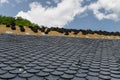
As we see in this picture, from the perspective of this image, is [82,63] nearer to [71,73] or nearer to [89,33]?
[71,73]

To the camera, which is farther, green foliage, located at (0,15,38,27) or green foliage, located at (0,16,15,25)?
green foliage, located at (0,15,38,27)

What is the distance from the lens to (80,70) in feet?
26.1

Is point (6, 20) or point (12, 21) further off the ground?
point (6, 20)

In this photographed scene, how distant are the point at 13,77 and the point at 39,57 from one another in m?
3.19

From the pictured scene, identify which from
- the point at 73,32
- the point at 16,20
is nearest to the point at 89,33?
the point at 73,32

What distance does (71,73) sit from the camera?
24.3 feet

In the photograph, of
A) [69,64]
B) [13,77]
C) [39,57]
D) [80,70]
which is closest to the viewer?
[13,77]

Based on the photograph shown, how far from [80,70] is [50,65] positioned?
43.8 inches

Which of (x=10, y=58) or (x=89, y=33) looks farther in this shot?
(x=89, y=33)

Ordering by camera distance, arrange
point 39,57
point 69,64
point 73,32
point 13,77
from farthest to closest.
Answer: point 73,32 → point 39,57 → point 69,64 → point 13,77

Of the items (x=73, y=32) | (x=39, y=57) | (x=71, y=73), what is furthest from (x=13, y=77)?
(x=73, y=32)

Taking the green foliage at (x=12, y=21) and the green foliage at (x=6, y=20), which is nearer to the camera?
the green foliage at (x=6, y=20)

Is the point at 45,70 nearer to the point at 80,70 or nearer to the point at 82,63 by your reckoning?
the point at 80,70

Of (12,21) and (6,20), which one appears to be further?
(12,21)
